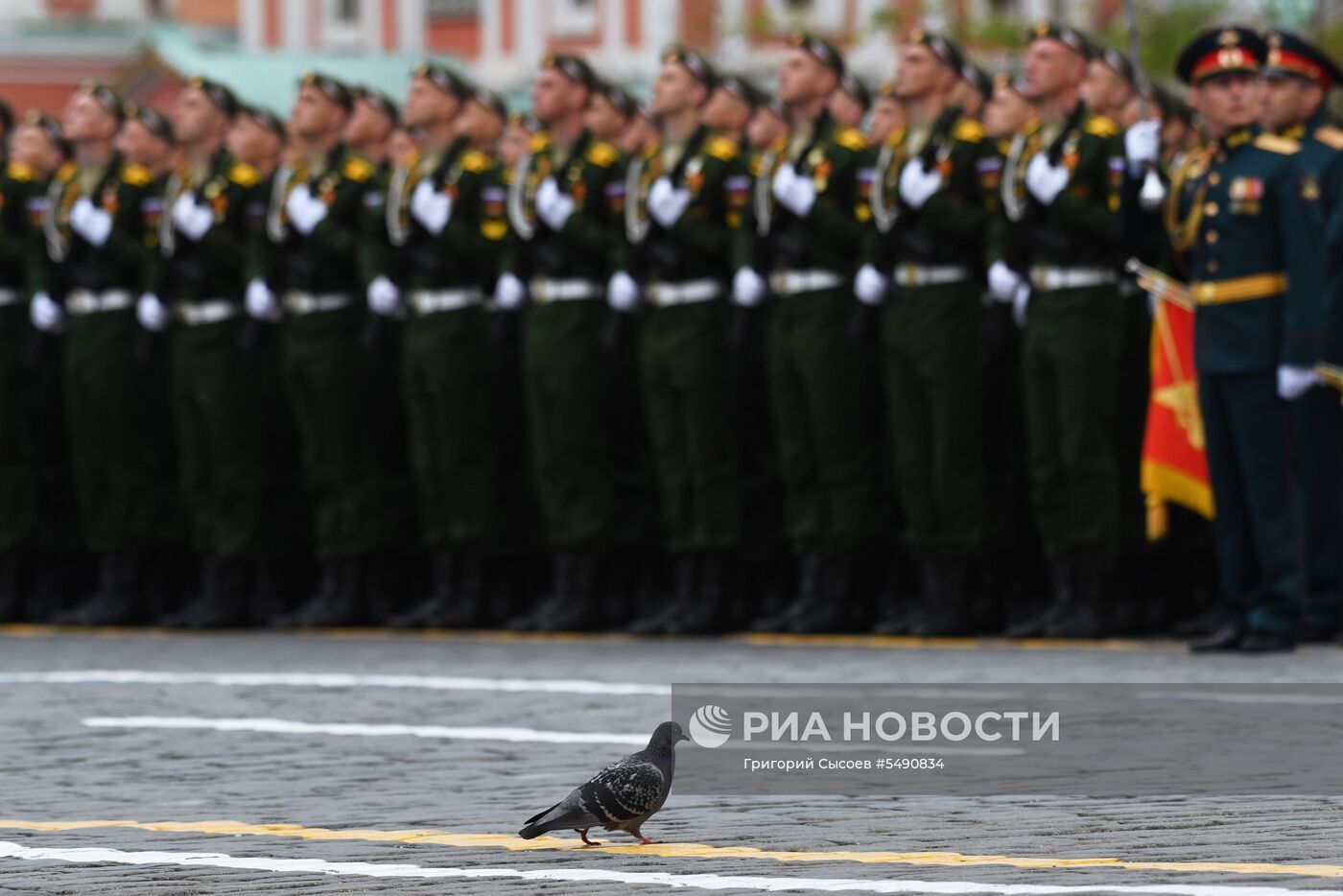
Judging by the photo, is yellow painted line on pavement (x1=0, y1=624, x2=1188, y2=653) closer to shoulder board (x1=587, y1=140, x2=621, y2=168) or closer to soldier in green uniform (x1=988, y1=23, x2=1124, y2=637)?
soldier in green uniform (x1=988, y1=23, x2=1124, y2=637)

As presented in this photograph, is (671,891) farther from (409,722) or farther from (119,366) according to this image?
(119,366)

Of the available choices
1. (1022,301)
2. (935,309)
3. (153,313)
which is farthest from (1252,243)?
(153,313)

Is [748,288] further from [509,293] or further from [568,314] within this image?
[509,293]

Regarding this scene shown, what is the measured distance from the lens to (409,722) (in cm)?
1036

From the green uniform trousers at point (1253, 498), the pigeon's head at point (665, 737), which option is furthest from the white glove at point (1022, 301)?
the pigeon's head at point (665, 737)

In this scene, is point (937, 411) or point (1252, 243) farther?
point (937, 411)

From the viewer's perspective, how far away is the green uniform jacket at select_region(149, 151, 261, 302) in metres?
14.9

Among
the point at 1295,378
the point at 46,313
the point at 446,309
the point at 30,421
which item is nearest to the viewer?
the point at 1295,378

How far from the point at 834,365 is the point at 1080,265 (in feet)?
3.56

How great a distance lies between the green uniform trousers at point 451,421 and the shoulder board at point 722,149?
128 centimetres

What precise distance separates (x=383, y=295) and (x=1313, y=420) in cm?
394

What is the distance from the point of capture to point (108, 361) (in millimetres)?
15203

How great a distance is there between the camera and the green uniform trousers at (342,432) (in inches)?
577

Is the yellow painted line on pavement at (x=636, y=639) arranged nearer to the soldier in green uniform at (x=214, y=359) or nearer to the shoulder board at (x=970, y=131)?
the soldier in green uniform at (x=214, y=359)
